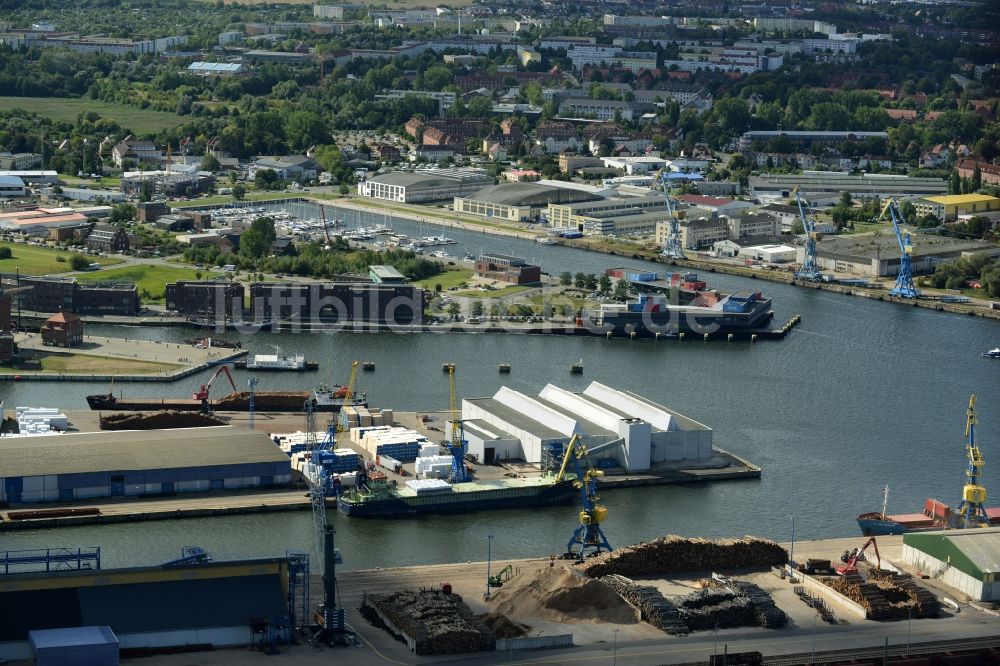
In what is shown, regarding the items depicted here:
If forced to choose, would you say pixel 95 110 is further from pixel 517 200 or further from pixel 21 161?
pixel 517 200

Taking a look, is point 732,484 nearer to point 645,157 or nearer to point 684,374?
point 684,374

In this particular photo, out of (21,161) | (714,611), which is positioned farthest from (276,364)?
(21,161)

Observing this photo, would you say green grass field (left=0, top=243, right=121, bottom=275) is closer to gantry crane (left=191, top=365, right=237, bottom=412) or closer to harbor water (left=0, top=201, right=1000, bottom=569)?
harbor water (left=0, top=201, right=1000, bottom=569)

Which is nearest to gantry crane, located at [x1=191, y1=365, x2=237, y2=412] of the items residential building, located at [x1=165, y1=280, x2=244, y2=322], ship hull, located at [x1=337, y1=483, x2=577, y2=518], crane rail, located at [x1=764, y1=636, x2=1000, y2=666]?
residential building, located at [x1=165, y1=280, x2=244, y2=322]

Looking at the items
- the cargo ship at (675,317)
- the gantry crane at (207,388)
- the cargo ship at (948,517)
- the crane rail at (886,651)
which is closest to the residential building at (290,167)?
the cargo ship at (675,317)

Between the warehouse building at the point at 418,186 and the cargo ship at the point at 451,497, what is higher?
the cargo ship at the point at 451,497

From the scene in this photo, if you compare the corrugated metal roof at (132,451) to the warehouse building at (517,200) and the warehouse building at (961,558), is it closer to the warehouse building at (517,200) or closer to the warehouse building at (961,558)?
the warehouse building at (961,558)
